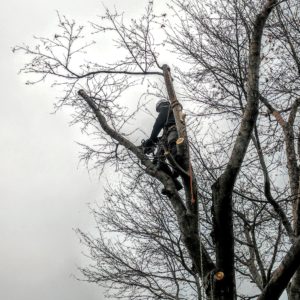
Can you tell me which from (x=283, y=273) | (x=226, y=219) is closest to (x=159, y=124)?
(x=226, y=219)

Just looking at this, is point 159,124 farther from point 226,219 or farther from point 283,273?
point 283,273

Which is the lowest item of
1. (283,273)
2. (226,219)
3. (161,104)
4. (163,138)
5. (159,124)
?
(283,273)

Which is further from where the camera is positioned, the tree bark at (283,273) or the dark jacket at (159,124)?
the dark jacket at (159,124)

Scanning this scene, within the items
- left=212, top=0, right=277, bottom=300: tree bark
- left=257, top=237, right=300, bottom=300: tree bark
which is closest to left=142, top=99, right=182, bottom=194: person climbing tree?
left=212, top=0, right=277, bottom=300: tree bark

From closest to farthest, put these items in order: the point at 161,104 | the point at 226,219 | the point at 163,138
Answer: the point at 226,219, the point at 163,138, the point at 161,104

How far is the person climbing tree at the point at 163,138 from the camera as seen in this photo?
4.83m

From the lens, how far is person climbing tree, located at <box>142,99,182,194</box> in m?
4.83

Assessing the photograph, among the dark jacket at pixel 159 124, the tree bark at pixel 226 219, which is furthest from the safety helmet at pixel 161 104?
the tree bark at pixel 226 219

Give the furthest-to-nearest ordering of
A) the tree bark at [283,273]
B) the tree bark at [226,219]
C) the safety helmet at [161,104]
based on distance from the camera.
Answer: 1. the safety helmet at [161,104]
2. the tree bark at [226,219]
3. the tree bark at [283,273]

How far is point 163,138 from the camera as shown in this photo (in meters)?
5.21

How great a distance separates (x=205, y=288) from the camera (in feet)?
12.1

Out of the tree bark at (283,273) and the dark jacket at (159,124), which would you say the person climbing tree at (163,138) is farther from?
the tree bark at (283,273)

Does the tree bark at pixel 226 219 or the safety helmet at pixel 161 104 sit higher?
the safety helmet at pixel 161 104

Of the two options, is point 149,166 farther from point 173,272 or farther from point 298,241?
Result: point 173,272
